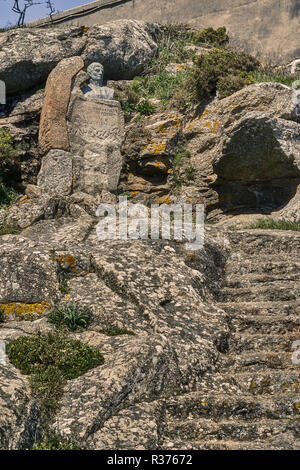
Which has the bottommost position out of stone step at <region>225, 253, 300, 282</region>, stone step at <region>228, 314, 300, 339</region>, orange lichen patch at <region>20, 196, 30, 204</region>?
stone step at <region>228, 314, 300, 339</region>

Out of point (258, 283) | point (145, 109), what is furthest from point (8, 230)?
point (145, 109)

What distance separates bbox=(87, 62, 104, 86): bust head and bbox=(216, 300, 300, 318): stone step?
8760 millimetres

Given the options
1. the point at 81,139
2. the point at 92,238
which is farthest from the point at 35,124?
the point at 92,238

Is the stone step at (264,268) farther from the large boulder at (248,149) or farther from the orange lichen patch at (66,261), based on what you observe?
the large boulder at (248,149)

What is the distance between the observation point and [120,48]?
16531mm

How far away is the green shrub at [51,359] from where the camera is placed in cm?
603

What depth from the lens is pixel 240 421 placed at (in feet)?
20.1

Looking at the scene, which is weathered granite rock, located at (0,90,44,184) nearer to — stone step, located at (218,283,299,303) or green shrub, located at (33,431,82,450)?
stone step, located at (218,283,299,303)

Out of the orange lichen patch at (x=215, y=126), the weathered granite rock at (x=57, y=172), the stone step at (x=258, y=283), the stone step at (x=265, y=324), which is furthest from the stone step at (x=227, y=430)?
the orange lichen patch at (x=215, y=126)

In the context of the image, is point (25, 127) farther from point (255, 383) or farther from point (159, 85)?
point (255, 383)

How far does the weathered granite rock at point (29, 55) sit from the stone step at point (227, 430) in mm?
11809

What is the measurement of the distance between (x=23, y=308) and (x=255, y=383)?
3111 millimetres

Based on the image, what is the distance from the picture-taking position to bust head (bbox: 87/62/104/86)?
15102 mm

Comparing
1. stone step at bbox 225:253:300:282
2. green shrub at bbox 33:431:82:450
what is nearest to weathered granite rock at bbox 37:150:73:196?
stone step at bbox 225:253:300:282
